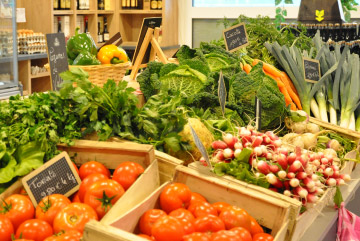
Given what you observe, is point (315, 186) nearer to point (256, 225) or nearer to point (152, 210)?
point (256, 225)

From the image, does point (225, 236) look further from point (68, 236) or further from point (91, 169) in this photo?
point (91, 169)

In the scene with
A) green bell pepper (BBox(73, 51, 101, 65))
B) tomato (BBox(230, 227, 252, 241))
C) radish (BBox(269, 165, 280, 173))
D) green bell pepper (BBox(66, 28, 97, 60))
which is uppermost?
green bell pepper (BBox(66, 28, 97, 60))

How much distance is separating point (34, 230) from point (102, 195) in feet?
→ 0.73

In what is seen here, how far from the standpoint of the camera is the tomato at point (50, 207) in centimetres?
136

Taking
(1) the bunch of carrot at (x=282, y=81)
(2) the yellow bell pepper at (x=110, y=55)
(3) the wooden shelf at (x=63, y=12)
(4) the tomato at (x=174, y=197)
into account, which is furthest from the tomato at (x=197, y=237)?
(3) the wooden shelf at (x=63, y=12)

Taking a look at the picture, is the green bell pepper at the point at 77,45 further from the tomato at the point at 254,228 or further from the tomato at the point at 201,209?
Result: the tomato at the point at 254,228

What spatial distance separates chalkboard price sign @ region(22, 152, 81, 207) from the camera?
147 cm

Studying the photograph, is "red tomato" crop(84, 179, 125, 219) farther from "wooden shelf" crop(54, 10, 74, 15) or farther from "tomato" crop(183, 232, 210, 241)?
"wooden shelf" crop(54, 10, 74, 15)

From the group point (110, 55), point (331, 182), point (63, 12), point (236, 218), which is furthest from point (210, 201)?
point (63, 12)

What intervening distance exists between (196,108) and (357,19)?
4997 mm

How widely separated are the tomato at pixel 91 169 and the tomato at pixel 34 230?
301 millimetres

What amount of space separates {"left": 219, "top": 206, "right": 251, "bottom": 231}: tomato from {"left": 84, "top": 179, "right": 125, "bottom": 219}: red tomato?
0.34 metres

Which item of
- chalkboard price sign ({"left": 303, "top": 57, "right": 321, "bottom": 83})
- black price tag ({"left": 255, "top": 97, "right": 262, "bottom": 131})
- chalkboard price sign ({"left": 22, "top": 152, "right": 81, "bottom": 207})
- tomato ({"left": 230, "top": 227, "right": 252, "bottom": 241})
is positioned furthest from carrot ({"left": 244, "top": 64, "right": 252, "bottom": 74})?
tomato ({"left": 230, "top": 227, "right": 252, "bottom": 241})

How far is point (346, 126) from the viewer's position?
8.55ft
